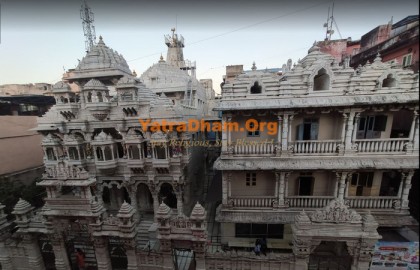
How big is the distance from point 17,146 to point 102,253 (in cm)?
1881

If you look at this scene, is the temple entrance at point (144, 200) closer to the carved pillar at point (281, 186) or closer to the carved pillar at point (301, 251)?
the carved pillar at point (281, 186)

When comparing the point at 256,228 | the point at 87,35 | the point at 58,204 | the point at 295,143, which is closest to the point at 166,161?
the point at 58,204

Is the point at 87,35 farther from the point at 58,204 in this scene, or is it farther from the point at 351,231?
the point at 351,231

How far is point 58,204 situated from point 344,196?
17.3m

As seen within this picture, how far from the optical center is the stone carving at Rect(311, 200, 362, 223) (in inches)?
351

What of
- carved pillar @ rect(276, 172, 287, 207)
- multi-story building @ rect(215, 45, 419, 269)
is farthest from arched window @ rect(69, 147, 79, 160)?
carved pillar @ rect(276, 172, 287, 207)

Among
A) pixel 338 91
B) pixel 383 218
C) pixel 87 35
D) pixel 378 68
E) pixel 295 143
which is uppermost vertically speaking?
pixel 87 35

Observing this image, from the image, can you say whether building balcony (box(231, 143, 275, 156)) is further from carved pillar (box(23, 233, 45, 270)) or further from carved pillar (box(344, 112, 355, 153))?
carved pillar (box(23, 233, 45, 270))

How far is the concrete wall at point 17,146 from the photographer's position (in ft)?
64.7

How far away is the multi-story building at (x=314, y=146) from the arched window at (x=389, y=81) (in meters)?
0.06

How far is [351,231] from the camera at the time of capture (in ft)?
29.4

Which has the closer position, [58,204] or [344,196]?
[58,204]

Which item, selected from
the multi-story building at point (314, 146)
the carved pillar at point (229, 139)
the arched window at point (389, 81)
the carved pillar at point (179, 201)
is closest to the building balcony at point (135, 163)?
the carved pillar at point (179, 201)

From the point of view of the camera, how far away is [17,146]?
20.9 metres
